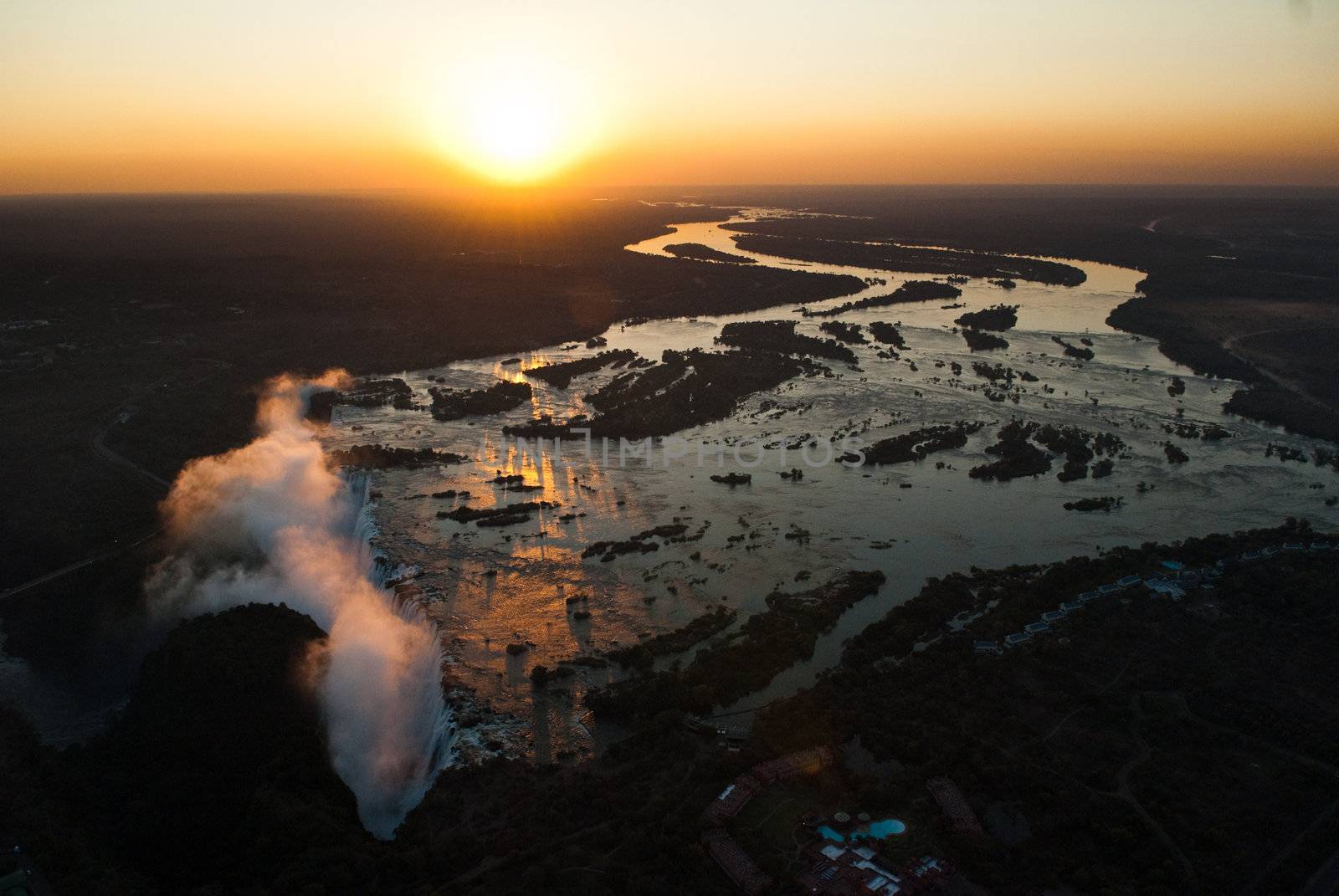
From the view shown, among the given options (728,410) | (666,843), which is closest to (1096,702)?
(666,843)

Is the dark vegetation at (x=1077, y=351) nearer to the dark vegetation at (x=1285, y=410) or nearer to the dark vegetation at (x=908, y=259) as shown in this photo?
the dark vegetation at (x=1285, y=410)

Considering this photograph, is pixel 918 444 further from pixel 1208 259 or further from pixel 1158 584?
pixel 1208 259

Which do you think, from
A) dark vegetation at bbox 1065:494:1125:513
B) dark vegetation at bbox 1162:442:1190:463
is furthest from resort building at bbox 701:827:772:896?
dark vegetation at bbox 1162:442:1190:463

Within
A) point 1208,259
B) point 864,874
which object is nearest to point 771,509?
point 864,874

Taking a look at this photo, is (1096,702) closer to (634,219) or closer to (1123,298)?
(1123,298)

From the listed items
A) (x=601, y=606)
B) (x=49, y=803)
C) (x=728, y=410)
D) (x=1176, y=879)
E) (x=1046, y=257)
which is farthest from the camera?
(x=1046, y=257)
